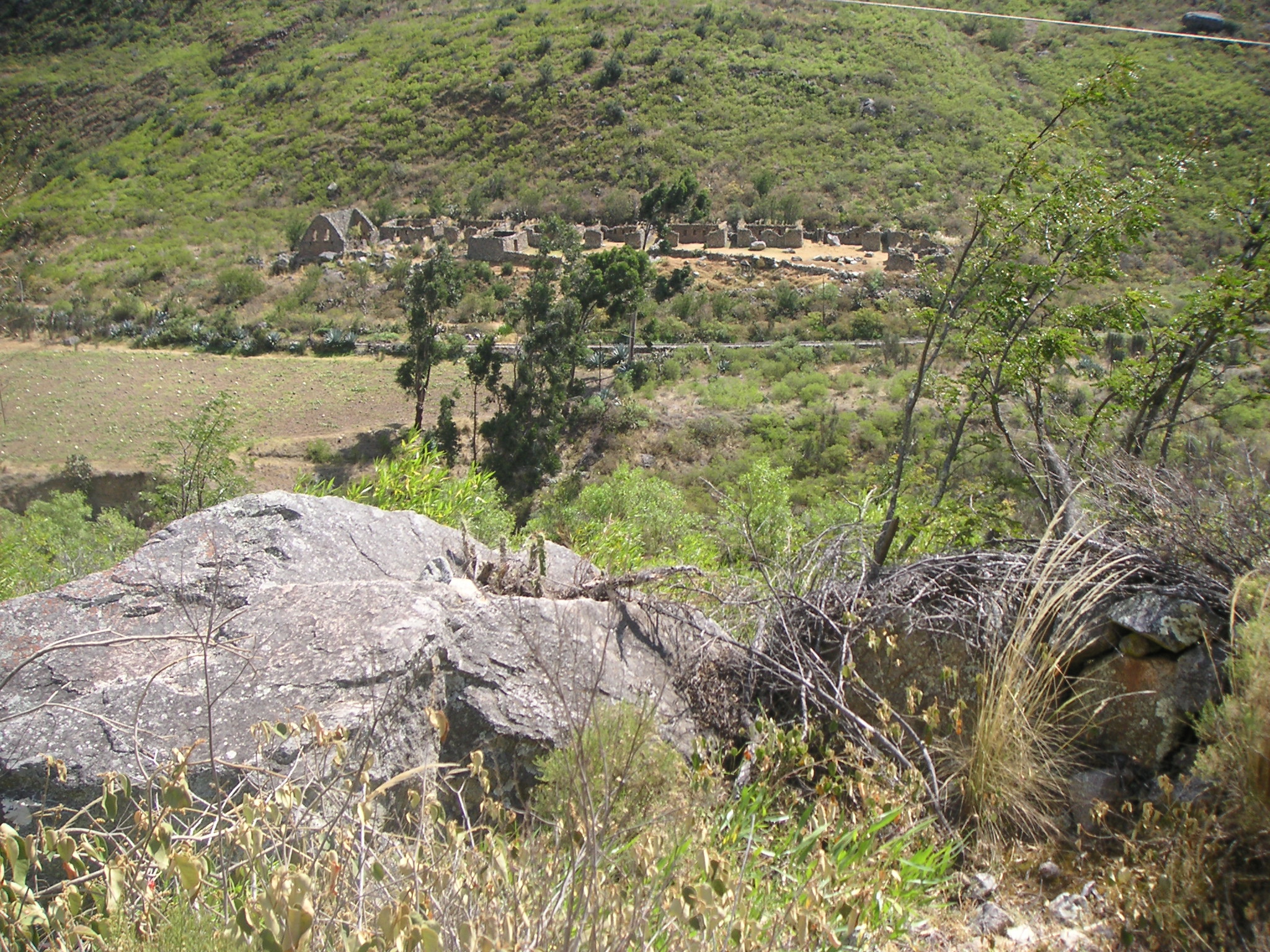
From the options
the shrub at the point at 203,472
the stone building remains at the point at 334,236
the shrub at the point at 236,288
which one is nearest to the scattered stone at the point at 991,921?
the shrub at the point at 203,472

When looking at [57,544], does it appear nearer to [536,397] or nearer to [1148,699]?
[1148,699]

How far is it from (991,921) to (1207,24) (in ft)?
149

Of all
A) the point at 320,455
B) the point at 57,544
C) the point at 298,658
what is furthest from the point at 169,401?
the point at 298,658

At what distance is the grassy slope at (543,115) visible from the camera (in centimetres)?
3419

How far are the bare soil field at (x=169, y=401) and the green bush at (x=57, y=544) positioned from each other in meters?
4.23

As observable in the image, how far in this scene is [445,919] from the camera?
1341mm

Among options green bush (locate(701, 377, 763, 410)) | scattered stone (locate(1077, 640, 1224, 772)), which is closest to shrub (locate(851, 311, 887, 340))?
green bush (locate(701, 377, 763, 410))

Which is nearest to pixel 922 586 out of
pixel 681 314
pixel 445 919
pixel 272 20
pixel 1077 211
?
pixel 445 919

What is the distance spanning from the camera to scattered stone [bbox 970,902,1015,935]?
205cm

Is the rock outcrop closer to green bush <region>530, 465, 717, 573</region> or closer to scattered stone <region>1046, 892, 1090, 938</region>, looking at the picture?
scattered stone <region>1046, 892, 1090, 938</region>

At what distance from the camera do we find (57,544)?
28.9 ft

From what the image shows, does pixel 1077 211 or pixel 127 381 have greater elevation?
pixel 1077 211

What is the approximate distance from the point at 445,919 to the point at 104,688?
1486mm

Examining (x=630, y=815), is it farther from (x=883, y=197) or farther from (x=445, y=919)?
(x=883, y=197)
